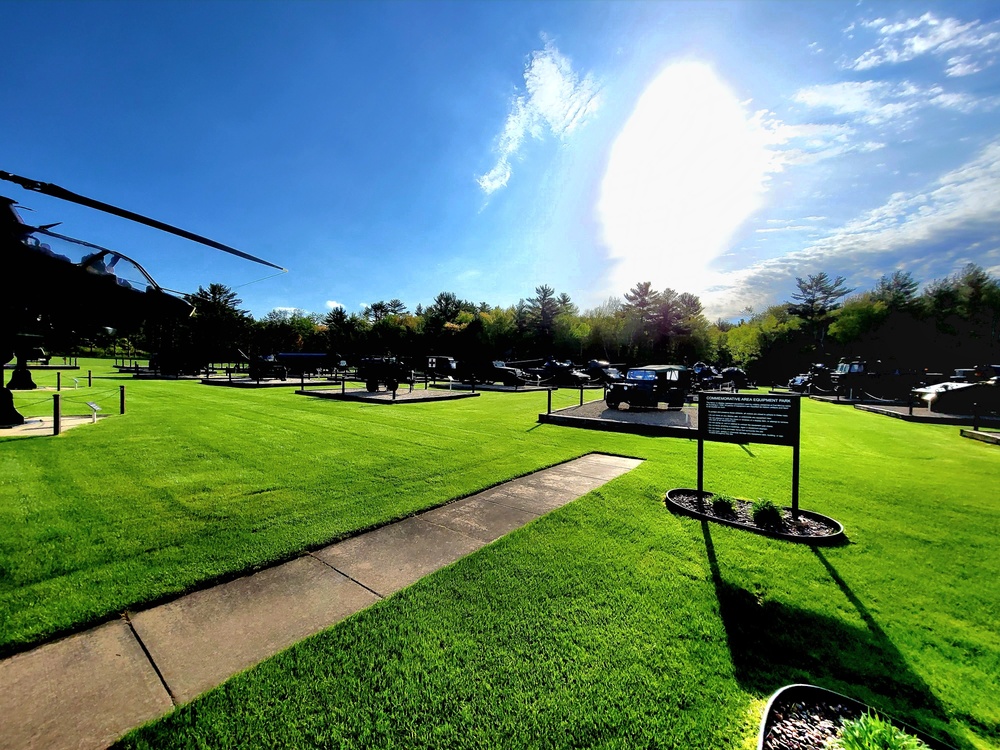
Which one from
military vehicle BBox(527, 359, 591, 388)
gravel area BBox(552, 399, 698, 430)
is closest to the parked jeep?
gravel area BBox(552, 399, 698, 430)

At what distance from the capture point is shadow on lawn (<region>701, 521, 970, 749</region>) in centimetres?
212

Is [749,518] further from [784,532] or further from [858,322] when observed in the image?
[858,322]

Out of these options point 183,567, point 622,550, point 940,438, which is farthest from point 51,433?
point 940,438

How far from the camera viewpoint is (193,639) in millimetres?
2510

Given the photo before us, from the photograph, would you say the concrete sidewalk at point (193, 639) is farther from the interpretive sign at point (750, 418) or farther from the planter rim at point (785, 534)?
the interpretive sign at point (750, 418)

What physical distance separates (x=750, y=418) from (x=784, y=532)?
123cm

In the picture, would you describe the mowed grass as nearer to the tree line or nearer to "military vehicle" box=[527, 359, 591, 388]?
"military vehicle" box=[527, 359, 591, 388]

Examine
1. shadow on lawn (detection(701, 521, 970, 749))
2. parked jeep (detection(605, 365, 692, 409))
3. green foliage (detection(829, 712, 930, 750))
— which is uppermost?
parked jeep (detection(605, 365, 692, 409))

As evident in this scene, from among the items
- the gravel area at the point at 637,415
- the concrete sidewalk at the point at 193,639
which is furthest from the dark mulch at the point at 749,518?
the gravel area at the point at 637,415

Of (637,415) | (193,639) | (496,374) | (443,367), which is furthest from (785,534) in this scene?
(443,367)

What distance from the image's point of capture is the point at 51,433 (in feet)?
28.9

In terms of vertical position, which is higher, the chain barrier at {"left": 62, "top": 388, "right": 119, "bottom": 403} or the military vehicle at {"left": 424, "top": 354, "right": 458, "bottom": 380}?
the military vehicle at {"left": 424, "top": 354, "right": 458, "bottom": 380}

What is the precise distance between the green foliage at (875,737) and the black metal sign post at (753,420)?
3106 mm

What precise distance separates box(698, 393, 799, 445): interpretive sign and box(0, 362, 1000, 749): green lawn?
1.11 meters
